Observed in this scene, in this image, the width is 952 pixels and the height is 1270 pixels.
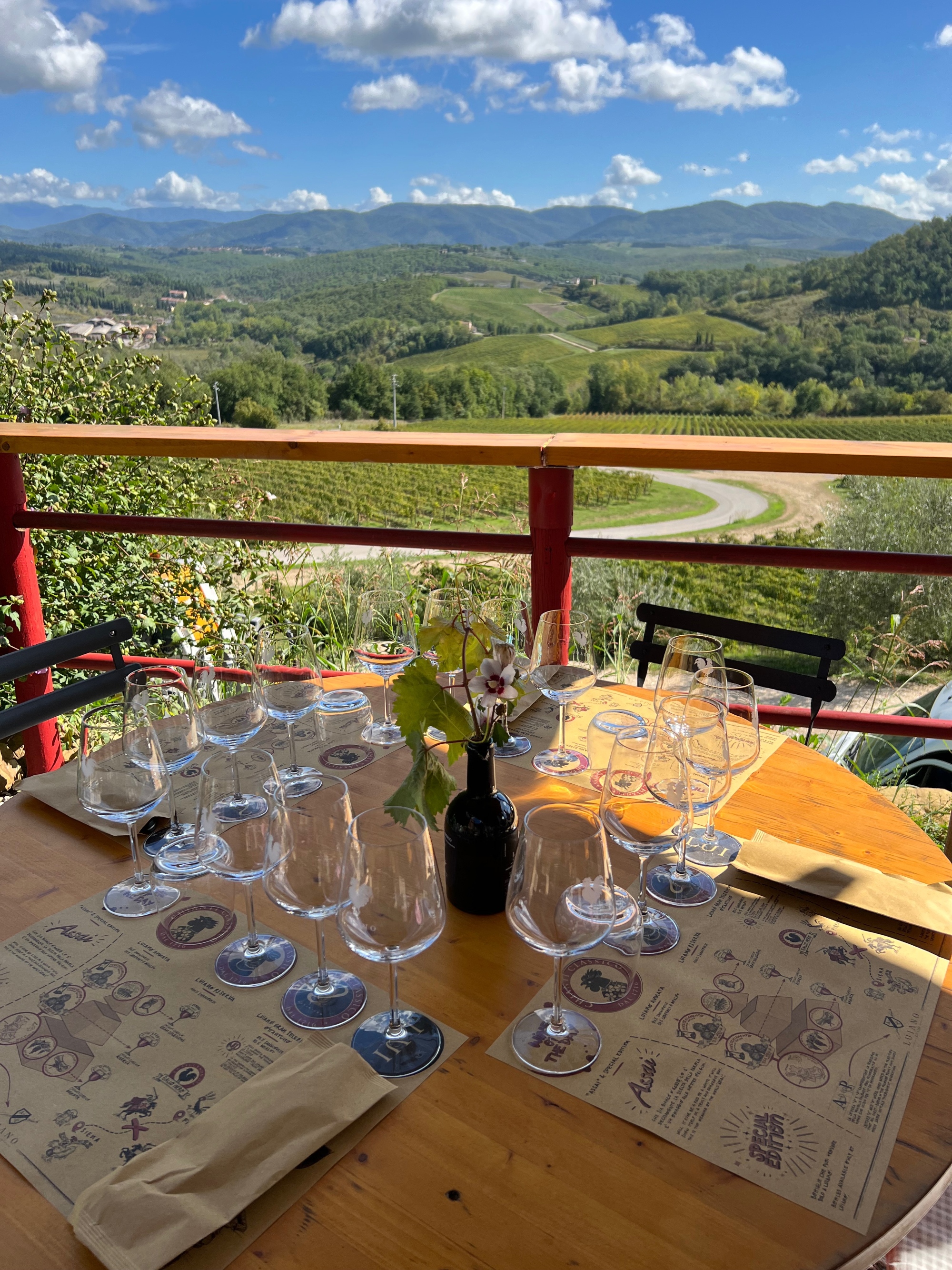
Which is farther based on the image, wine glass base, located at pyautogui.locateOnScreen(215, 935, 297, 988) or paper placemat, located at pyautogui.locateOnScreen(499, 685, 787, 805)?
paper placemat, located at pyautogui.locateOnScreen(499, 685, 787, 805)

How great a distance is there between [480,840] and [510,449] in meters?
1.16

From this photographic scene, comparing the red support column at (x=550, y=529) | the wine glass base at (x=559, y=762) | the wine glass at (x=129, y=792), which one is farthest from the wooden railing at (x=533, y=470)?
the wine glass at (x=129, y=792)

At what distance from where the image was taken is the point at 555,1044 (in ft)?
2.73

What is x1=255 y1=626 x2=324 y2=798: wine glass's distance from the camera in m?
1.39

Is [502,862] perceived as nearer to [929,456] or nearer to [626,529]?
[929,456]

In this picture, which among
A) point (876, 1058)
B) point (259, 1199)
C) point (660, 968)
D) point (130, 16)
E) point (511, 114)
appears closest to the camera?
point (259, 1199)

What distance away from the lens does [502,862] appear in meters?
1.02

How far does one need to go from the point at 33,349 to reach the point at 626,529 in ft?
90.4

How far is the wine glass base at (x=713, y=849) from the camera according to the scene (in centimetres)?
115

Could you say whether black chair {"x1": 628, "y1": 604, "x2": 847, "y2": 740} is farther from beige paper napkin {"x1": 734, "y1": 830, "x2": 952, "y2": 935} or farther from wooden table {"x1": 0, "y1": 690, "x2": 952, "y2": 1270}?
wooden table {"x1": 0, "y1": 690, "x2": 952, "y2": 1270}

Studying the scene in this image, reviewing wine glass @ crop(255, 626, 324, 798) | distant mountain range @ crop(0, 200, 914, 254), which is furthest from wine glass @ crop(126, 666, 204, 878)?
distant mountain range @ crop(0, 200, 914, 254)

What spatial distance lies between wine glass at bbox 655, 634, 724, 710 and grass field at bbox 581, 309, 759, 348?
157 ft

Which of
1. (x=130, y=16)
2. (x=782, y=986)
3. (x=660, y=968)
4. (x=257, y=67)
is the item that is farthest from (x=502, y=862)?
(x=257, y=67)

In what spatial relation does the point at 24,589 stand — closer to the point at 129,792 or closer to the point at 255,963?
the point at 129,792
